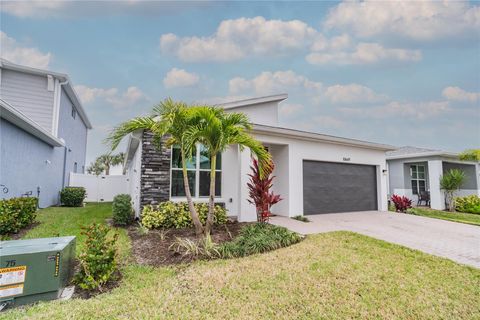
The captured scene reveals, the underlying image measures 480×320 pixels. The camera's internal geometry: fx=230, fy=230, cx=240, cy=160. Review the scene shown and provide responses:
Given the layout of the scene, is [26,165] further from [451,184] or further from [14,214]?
[451,184]

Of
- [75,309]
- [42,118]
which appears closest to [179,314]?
[75,309]

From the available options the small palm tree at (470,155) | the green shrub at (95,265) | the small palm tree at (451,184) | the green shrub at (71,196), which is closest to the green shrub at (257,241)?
the green shrub at (95,265)

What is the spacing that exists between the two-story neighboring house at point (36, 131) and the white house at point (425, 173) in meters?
19.2

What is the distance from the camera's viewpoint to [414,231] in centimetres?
746

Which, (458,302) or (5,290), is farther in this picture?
(458,302)

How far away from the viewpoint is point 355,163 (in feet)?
37.9

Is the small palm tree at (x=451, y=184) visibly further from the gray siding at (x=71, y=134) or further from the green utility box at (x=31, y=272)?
the gray siding at (x=71, y=134)

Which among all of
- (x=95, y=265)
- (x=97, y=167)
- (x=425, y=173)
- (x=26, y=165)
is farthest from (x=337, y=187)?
(x=97, y=167)

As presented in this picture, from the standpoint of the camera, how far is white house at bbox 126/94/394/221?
7.99 meters

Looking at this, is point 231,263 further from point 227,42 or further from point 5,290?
point 227,42

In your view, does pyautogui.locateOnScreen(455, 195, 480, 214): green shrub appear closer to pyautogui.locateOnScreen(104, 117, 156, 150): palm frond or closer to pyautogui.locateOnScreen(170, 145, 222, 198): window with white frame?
pyautogui.locateOnScreen(170, 145, 222, 198): window with white frame

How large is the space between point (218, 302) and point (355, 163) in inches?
412

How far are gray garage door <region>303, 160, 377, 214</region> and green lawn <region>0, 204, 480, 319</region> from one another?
5.07m

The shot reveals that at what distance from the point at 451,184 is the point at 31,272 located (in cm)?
1894
